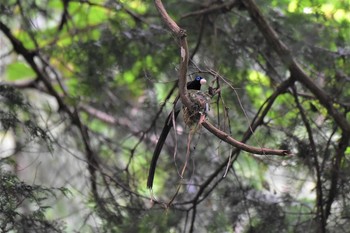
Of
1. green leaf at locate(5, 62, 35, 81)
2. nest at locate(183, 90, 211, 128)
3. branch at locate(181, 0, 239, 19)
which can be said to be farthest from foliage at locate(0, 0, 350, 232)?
green leaf at locate(5, 62, 35, 81)

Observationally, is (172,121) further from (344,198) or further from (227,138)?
(344,198)

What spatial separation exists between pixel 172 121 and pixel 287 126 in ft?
4.54

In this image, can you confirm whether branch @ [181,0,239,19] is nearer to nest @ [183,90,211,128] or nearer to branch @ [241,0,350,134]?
branch @ [241,0,350,134]

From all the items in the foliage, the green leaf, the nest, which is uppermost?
the green leaf

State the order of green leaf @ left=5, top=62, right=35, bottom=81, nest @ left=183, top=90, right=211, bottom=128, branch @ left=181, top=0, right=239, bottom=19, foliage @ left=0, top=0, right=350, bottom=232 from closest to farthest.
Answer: nest @ left=183, top=90, right=211, bottom=128 → foliage @ left=0, top=0, right=350, bottom=232 → branch @ left=181, top=0, right=239, bottom=19 → green leaf @ left=5, top=62, right=35, bottom=81

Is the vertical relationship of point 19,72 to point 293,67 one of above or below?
above

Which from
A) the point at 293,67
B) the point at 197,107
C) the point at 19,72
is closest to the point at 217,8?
the point at 293,67

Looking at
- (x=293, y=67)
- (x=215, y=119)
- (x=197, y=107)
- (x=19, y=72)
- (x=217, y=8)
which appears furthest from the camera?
(x=19, y=72)

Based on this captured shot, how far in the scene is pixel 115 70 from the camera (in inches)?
135

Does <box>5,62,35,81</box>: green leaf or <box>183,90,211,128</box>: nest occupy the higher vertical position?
<box>5,62,35,81</box>: green leaf

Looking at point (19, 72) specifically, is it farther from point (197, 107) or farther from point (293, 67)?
point (197, 107)

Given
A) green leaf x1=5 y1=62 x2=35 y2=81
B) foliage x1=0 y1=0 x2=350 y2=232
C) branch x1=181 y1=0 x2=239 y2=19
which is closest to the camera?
foliage x1=0 y1=0 x2=350 y2=232

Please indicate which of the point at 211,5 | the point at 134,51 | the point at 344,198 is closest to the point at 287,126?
the point at 344,198

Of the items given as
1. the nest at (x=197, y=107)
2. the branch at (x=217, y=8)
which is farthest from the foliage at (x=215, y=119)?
the nest at (x=197, y=107)
